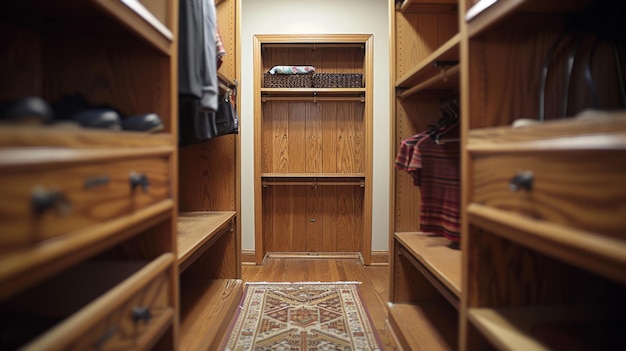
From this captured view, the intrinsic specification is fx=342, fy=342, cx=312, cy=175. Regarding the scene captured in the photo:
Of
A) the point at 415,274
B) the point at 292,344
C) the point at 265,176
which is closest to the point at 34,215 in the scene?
the point at 292,344

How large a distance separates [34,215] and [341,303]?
1.89m

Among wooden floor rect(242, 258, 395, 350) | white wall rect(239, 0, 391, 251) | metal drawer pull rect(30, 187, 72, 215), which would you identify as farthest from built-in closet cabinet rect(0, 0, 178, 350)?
white wall rect(239, 0, 391, 251)

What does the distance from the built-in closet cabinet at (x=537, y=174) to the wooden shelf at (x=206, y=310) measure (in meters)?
1.00

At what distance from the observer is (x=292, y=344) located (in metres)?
1.65

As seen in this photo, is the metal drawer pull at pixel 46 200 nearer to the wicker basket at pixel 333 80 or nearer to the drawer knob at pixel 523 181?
the drawer knob at pixel 523 181

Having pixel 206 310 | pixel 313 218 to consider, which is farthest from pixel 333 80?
pixel 206 310

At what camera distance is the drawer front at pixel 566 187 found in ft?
1.67

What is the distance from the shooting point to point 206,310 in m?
1.71

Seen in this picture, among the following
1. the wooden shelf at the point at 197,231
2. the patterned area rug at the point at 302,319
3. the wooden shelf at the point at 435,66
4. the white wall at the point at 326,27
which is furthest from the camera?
the white wall at the point at 326,27

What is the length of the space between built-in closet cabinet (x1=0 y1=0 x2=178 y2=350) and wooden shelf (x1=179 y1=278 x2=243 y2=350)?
0.47m

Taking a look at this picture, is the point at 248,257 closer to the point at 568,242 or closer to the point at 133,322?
the point at 133,322

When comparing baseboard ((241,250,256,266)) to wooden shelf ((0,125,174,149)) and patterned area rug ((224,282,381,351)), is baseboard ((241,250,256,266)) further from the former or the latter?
wooden shelf ((0,125,174,149))

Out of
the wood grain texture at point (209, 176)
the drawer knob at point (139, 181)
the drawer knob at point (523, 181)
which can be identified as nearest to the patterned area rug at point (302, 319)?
the wood grain texture at point (209, 176)

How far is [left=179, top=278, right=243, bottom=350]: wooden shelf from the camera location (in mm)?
1447
